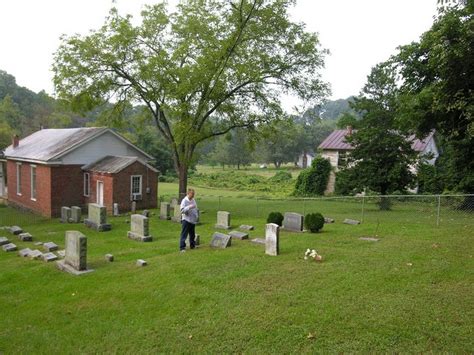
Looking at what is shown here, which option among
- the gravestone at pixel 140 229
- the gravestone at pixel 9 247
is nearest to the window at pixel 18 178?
the gravestone at pixel 9 247

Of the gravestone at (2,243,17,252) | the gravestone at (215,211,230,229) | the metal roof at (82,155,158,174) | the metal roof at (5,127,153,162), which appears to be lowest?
the gravestone at (2,243,17,252)

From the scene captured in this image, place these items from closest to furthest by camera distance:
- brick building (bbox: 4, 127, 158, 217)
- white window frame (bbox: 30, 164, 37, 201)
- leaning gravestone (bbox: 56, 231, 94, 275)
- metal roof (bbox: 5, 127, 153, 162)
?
leaning gravestone (bbox: 56, 231, 94, 275), brick building (bbox: 4, 127, 158, 217), metal roof (bbox: 5, 127, 153, 162), white window frame (bbox: 30, 164, 37, 201)

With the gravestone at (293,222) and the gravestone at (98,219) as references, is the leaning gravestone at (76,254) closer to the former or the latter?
the gravestone at (293,222)

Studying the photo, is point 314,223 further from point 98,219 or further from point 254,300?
point 98,219

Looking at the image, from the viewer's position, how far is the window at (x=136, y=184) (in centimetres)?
2658

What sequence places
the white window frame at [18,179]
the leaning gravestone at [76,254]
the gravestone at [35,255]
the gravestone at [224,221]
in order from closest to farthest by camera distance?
1. the leaning gravestone at [76,254]
2. the gravestone at [35,255]
3. the gravestone at [224,221]
4. the white window frame at [18,179]

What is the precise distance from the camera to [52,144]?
95.2 feet

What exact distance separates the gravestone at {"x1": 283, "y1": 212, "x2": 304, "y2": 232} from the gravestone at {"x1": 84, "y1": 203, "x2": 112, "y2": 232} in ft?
30.8

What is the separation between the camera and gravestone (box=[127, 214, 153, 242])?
1644 centimetres

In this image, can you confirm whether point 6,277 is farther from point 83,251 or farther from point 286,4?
point 286,4

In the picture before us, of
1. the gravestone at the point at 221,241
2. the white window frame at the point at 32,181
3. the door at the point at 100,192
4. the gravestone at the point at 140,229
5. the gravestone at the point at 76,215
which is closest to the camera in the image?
the gravestone at the point at 221,241

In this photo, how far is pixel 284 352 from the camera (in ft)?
20.6

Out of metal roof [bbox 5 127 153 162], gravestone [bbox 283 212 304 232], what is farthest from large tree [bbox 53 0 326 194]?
gravestone [bbox 283 212 304 232]

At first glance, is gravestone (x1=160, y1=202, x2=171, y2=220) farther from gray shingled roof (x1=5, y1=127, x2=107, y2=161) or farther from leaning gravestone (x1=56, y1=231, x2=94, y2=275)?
leaning gravestone (x1=56, y1=231, x2=94, y2=275)
